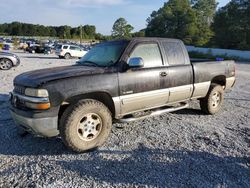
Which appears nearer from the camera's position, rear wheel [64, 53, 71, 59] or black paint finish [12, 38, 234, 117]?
black paint finish [12, 38, 234, 117]

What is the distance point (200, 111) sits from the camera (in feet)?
23.0

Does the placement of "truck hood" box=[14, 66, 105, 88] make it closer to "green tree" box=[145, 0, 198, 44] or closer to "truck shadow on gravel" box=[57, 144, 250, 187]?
"truck shadow on gravel" box=[57, 144, 250, 187]

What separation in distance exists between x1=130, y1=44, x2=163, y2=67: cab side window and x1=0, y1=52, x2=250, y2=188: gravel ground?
1364mm

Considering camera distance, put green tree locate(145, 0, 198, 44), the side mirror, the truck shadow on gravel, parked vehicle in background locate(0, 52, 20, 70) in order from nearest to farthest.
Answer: the truck shadow on gravel < the side mirror < parked vehicle in background locate(0, 52, 20, 70) < green tree locate(145, 0, 198, 44)

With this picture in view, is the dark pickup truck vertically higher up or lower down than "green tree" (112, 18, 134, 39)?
lower down

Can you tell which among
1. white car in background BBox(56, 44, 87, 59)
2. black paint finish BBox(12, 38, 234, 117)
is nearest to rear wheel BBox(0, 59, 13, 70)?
black paint finish BBox(12, 38, 234, 117)

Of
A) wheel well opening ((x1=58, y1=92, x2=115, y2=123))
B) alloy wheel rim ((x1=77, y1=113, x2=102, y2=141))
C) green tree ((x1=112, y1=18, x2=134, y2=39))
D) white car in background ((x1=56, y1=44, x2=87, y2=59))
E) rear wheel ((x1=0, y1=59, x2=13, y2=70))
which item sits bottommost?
alloy wheel rim ((x1=77, y1=113, x2=102, y2=141))

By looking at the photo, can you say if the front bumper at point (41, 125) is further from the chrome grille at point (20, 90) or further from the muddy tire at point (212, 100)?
the muddy tire at point (212, 100)

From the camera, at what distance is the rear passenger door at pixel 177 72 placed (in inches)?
217

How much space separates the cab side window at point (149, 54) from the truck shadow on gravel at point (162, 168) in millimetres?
1723

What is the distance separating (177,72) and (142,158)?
220cm

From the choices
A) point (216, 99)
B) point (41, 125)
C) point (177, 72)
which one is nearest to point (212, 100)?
point (216, 99)

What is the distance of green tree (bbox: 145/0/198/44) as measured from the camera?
63.8 meters

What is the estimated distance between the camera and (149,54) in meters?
5.30
